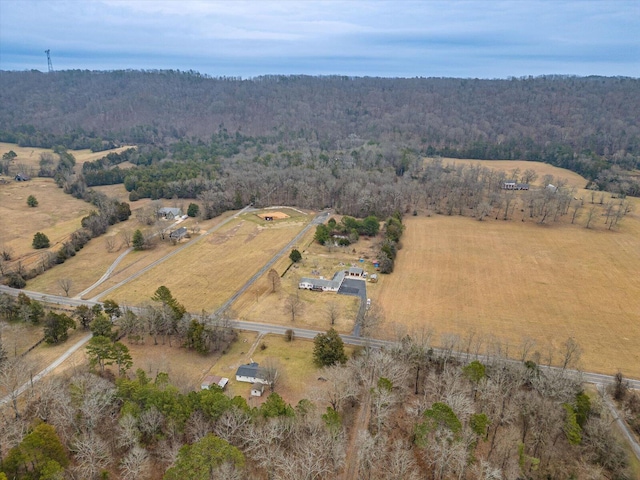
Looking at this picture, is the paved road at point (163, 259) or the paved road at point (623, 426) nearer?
the paved road at point (623, 426)

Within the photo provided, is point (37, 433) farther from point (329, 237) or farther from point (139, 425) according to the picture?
point (329, 237)

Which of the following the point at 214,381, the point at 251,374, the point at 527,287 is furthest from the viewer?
the point at 527,287

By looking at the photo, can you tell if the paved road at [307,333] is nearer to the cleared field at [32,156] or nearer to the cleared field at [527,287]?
the cleared field at [527,287]

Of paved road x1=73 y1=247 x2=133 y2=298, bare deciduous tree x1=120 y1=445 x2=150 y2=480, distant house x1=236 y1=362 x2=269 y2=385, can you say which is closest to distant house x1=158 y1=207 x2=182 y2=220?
paved road x1=73 y1=247 x2=133 y2=298

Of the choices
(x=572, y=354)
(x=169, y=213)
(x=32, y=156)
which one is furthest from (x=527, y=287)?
(x=32, y=156)

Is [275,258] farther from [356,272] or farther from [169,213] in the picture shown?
[169,213]

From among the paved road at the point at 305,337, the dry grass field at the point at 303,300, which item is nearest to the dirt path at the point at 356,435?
the paved road at the point at 305,337

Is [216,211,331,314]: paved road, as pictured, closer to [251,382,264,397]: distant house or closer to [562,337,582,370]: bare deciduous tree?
[251,382,264,397]: distant house
